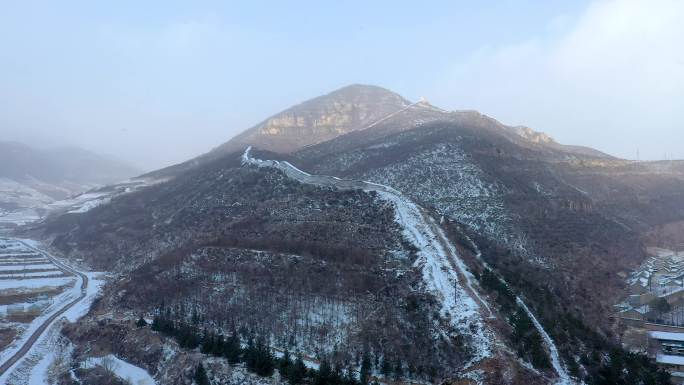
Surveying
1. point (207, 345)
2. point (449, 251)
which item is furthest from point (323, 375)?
point (449, 251)

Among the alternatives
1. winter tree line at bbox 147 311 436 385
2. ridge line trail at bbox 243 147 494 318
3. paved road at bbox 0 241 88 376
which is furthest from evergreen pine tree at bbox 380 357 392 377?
paved road at bbox 0 241 88 376

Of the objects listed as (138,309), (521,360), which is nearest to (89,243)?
(138,309)

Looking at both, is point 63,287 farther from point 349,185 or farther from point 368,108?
point 368,108

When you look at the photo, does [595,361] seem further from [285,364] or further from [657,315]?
[285,364]

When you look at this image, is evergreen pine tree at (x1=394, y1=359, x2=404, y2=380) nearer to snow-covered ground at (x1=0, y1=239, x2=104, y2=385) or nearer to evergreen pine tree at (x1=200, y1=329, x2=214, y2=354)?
evergreen pine tree at (x1=200, y1=329, x2=214, y2=354)

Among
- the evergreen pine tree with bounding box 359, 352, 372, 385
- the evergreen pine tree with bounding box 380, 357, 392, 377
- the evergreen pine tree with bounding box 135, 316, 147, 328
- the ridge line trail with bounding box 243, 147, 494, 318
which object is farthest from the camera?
the evergreen pine tree with bounding box 135, 316, 147, 328

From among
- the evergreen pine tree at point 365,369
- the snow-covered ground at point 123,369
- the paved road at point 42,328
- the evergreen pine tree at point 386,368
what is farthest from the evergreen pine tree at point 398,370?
the paved road at point 42,328

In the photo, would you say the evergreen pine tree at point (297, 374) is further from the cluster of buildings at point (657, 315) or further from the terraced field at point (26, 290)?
the terraced field at point (26, 290)

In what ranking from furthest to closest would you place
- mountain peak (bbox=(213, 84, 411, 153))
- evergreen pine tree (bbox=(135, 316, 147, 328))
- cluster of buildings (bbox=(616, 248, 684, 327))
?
mountain peak (bbox=(213, 84, 411, 153)), cluster of buildings (bbox=(616, 248, 684, 327)), evergreen pine tree (bbox=(135, 316, 147, 328))
